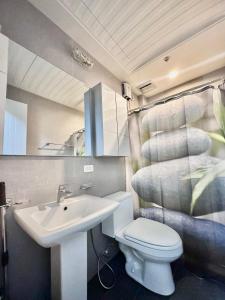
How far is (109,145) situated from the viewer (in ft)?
4.75

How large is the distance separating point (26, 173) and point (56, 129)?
1.38 ft

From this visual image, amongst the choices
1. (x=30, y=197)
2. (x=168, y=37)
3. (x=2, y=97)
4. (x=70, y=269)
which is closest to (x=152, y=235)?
(x=70, y=269)

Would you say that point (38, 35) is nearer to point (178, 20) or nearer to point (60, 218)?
point (178, 20)

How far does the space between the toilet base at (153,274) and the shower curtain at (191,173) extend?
40cm

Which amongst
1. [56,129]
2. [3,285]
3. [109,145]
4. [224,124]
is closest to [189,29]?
[224,124]

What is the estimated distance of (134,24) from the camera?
1.26 metres

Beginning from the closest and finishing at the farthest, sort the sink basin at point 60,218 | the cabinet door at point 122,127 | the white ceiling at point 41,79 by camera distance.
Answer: the sink basin at point 60,218
the white ceiling at point 41,79
the cabinet door at point 122,127

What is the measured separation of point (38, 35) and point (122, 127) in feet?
3.68

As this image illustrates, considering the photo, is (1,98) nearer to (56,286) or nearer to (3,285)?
(3,285)

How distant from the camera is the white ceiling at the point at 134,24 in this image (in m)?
1.11

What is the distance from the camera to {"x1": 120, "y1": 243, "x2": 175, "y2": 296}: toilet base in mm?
1116

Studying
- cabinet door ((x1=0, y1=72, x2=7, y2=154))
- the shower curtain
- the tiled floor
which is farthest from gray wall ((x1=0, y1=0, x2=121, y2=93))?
the tiled floor

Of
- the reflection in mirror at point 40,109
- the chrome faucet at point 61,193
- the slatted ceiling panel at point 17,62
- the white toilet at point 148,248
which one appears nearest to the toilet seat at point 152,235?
the white toilet at point 148,248

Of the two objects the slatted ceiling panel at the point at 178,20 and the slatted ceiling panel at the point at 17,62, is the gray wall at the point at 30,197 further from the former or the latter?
the slatted ceiling panel at the point at 178,20
